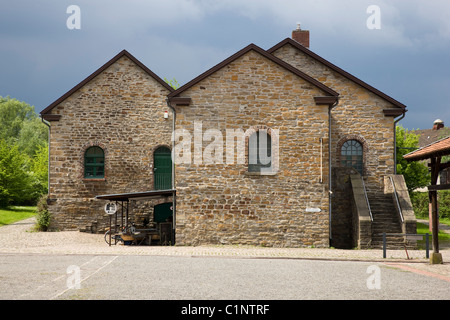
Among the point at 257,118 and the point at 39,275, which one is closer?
the point at 39,275

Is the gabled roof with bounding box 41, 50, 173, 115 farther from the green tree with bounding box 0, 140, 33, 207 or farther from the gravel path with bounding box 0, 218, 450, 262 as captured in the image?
the green tree with bounding box 0, 140, 33, 207

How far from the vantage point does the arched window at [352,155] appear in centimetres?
2316

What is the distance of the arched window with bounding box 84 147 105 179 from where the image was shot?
935 inches

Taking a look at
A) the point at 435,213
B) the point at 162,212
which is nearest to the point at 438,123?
the point at 162,212

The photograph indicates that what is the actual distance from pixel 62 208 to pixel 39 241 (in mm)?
3770

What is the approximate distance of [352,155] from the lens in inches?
916

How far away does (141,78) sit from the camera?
24.1 m

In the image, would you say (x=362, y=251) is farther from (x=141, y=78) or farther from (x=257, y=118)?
(x=141, y=78)

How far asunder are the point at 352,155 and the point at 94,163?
1203 cm

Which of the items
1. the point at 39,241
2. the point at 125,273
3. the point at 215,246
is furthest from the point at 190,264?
the point at 39,241

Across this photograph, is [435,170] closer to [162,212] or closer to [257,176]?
[257,176]
